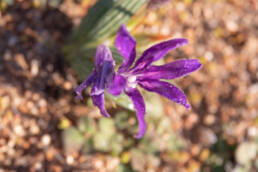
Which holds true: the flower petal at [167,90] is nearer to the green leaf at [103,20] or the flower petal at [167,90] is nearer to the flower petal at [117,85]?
the flower petal at [117,85]

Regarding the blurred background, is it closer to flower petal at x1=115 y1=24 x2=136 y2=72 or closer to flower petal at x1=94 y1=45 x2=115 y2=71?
flower petal at x1=94 y1=45 x2=115 y2=71

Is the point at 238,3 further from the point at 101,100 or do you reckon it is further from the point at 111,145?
the point at 101,100

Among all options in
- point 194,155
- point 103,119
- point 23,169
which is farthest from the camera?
point 194,155

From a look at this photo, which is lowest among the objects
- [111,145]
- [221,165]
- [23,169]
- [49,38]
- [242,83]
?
[221,165]

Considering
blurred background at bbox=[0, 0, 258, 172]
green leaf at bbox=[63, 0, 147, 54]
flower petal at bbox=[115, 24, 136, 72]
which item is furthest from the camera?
blurred background at bbox=[0, 0, 258, 172]

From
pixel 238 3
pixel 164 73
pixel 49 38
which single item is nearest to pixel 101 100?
pixel 164 73

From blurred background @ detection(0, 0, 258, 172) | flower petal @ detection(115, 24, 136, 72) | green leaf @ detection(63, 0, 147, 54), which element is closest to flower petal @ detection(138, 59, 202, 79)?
flower petal @ detection(115, 24, 136, 72)

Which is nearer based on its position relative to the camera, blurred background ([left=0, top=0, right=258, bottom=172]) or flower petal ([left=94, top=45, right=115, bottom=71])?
flower petal ([left=94, top=45, right=115, bottom=71])
